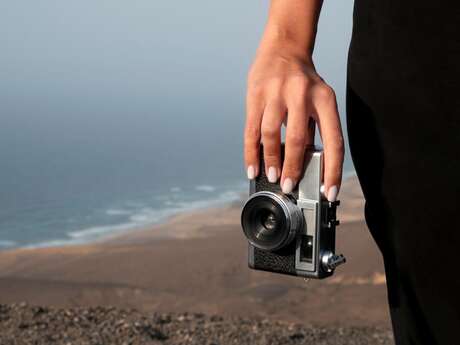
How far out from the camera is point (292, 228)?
1.35m

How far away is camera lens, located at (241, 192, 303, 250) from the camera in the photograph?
1339 millimetres

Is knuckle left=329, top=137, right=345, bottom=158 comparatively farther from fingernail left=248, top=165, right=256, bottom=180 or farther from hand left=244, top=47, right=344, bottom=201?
fingernail left=248, top=165, right=256, bottom=180

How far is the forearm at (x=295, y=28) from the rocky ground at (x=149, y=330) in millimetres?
3496

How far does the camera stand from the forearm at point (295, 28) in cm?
121

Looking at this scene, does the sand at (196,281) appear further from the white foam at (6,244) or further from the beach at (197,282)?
the white foam at (6,244)

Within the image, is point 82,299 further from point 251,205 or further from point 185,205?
point 185,205

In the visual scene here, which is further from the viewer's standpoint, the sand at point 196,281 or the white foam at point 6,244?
the white foam at point 6,244

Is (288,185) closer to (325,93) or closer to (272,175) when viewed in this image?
(272,175)

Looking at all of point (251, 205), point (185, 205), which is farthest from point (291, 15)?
point (185, 205)

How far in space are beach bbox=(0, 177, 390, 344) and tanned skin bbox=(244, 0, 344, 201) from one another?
13.3 ft

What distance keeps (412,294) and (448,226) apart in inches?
5.3

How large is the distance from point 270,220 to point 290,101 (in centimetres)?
29

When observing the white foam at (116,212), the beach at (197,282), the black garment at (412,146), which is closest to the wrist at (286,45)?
the black garment at (412,146)

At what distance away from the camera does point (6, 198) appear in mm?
22828
